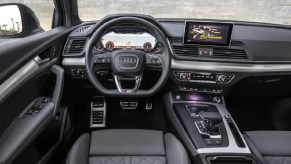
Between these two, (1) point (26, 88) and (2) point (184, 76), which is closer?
(1) point (26, 88)

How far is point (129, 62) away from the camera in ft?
6.95

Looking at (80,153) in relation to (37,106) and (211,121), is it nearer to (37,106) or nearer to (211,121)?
(37,106)

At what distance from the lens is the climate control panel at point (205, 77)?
227 centimetres

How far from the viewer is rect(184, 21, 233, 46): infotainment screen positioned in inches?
84.0

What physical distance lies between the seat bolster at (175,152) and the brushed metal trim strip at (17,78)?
842mm

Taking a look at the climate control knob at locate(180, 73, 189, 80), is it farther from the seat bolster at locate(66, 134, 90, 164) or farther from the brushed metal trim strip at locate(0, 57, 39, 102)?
the brushed metal trim strip at locate(0, 57, 39, 102)

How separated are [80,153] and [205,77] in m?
1.04

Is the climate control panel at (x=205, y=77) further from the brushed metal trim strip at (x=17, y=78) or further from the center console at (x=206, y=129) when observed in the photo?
the brushed metal trim strip at (x=17, y=78)

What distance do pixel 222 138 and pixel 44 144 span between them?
1077 mm

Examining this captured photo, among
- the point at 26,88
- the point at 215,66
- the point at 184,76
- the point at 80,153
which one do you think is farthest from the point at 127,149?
the point at 215,66

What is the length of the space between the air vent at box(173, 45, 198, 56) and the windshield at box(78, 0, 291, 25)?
37 cm

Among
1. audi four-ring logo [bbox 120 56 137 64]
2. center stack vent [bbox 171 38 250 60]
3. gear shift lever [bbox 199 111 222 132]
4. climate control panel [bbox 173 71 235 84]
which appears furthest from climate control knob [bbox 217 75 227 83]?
audi four-ring logo [bbox 120 56 137 64]

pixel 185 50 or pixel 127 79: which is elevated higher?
pixel 185 50

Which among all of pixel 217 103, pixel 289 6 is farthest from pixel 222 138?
pixel 289 6
